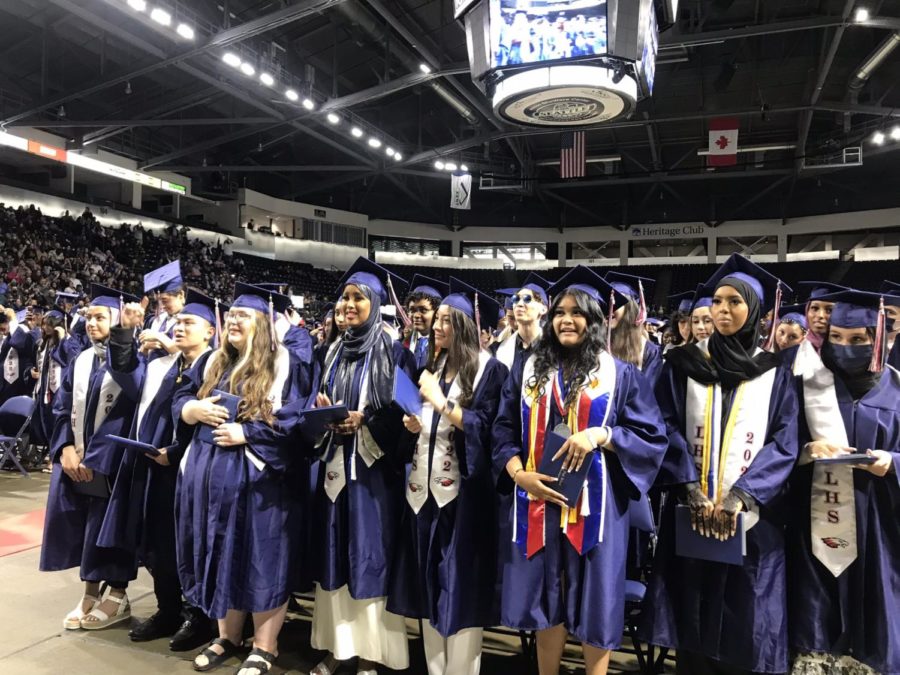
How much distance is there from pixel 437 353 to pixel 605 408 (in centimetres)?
86

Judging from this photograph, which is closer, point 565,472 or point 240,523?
point 565,472

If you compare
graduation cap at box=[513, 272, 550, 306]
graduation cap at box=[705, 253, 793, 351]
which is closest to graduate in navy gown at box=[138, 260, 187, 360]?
graduation cap at box=[513, 272, 550, 306]

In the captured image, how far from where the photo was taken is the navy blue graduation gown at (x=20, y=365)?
727cm

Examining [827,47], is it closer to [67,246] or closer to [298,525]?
[298,525]

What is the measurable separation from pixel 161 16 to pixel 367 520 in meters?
11.4

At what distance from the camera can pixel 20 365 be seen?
24.0ft

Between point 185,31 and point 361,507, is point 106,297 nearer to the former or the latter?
point 361,507

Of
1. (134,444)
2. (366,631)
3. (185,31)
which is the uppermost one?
(185,31)

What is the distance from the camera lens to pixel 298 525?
2930 millimetres

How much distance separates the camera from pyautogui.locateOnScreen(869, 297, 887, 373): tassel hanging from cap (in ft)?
7.50

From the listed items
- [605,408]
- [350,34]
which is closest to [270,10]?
[350,34]

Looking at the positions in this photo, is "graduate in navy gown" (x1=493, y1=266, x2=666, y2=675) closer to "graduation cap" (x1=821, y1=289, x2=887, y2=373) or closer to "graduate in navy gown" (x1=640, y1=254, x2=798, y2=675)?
"graduate in navy gown" (x1=640, y1=254, x2=798, y2=675)

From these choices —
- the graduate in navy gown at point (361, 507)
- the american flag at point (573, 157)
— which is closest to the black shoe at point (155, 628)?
the graduate in navy gown at point (361, 507)

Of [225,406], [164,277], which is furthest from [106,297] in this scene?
[225,406]
